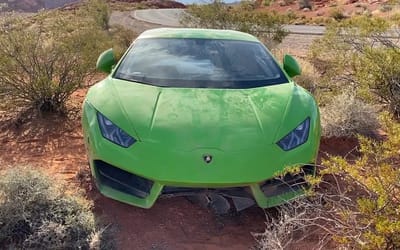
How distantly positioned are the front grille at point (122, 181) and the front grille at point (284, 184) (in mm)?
914

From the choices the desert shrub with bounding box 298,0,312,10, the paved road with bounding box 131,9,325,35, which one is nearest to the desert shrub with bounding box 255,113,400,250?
the paved road with bounding box 131,9,325,35

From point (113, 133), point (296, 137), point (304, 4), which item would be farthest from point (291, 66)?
point (304, 4)

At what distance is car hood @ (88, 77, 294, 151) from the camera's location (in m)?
3.27

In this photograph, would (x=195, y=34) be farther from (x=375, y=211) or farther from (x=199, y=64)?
(x=375, y=211)

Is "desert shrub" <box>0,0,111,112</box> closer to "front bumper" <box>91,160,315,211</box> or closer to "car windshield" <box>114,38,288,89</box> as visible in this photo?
"car windshield" <box>114,38,288,89</box>

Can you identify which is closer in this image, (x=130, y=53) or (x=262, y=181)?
(x=262, y=181)

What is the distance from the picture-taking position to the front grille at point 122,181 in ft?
10.7

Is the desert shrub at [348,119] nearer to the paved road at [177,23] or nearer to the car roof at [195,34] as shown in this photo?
the car roof at [195,34]

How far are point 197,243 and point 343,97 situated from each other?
Result: 3.55 meters

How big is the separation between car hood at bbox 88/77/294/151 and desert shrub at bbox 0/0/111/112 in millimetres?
2313

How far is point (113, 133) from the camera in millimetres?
3375

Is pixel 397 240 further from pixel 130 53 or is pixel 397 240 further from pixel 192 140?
pixel 130 53

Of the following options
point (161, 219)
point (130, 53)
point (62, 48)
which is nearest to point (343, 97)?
point (130, 53)

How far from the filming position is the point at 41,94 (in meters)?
5.94
